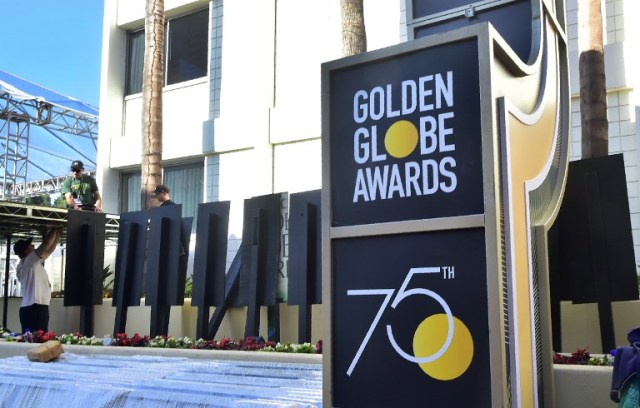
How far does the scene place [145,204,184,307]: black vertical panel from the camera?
9.21m

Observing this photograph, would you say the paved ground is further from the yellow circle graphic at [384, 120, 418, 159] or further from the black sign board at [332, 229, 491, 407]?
the yellow circle graphic at [384, 120, 418, 159]

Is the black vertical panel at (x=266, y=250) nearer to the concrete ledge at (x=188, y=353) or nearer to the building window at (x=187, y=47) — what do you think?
the concrete ledge at (x=188, y=353)

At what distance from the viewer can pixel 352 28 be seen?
1151 cm

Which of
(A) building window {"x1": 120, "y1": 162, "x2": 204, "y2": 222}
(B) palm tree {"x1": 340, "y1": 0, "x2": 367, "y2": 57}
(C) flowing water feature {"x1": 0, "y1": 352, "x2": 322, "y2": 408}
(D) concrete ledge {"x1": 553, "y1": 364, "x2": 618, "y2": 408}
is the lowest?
(D) concrete ledge {"x1": 553, "y1": 364, "x2": 618, "y2": 408}

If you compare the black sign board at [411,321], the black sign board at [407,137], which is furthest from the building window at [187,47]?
the black sign board at [411,321]

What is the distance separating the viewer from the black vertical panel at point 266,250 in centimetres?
863

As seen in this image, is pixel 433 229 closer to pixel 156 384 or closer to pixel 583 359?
pixel 156 384

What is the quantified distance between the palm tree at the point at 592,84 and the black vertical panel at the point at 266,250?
181 inches

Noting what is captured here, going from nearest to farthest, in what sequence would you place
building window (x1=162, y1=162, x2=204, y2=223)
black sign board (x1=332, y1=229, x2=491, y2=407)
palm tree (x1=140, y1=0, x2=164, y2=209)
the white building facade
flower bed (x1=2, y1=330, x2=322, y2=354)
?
black sign board (x1=332, y1=229, x2=491, y2=407), flower bed (x1=2, y1=330, x2=322, y2=354), palm tree (x1=140, y1=0, x2=164, y2=209), the white building facade, building window (x1=162, y1=162, x2=204, y2=223)

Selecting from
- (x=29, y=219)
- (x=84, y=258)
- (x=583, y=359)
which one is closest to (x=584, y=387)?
(x=583, y=359)

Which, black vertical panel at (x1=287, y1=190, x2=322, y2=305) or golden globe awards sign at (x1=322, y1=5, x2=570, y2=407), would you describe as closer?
golden globe awards sign at (x1=322, y1=5, x2=570, y2=407)

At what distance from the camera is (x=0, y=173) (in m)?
27.0

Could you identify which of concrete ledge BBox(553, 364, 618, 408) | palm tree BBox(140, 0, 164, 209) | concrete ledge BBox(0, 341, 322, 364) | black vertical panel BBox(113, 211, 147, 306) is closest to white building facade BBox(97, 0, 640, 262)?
palm tree BBox(140, 0, 164, 209)

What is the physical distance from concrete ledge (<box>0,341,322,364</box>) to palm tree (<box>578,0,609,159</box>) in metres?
5.80
